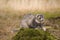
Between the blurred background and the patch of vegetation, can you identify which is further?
the blurred background

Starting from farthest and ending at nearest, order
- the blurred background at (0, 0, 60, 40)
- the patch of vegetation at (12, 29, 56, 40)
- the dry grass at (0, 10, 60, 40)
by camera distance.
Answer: the blurred background at (0, 0, 60, 40)
the dry grass at (0, 10, 60, 40)
the patch of vegetation at (12, 29, 56, 40)

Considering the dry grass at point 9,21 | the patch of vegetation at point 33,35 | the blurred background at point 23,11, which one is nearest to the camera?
the patch of vegetation at point 33,35

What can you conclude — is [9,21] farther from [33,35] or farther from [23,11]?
[33,35]

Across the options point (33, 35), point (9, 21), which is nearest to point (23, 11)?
point (9, 21)

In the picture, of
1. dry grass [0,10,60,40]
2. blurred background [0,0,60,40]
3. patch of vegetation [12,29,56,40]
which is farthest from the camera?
blurred background [0,0,60,40]

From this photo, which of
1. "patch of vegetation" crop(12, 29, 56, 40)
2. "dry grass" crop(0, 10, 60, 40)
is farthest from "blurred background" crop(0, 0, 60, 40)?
"patch of vegetation" crop(12, 29, 56, 40)

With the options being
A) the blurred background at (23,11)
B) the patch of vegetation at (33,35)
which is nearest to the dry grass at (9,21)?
the blurred background at (23,11)

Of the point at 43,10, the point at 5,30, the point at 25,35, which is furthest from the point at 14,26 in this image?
the point at 25,35

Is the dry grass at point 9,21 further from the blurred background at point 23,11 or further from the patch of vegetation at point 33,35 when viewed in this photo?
the patch of vegetation at point 33,35

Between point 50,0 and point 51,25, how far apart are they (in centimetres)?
191

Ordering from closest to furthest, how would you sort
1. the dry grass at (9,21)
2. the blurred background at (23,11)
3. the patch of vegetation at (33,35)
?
the patch of vegetation at (33,35), the dry grass at (9,21), the blurred background at (23,11)

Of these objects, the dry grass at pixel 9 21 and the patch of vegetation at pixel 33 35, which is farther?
the dry grass at pixel 9 21

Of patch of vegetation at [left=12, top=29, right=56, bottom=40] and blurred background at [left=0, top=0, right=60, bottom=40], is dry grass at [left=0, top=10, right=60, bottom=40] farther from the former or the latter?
patch of vegetation at [left=12, top=29, right=56, bottom=40]

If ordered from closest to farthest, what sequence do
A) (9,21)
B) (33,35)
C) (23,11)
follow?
1. (33,35)
2. (9,21)
3. (23,11)
